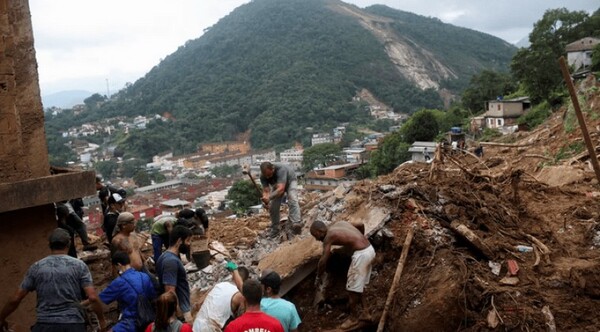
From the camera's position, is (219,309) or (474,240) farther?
(474,240)

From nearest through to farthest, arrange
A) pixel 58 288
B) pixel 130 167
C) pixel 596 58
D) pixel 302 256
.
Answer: pixel 58 288, pixel 302 256, pixel 596 58, pixel 130 167

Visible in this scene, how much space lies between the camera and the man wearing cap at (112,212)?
688 centimetres

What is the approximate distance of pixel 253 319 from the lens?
371 cm

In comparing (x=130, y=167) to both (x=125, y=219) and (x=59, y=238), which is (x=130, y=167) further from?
(x=59, y=238)

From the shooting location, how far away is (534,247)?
21.5 ft

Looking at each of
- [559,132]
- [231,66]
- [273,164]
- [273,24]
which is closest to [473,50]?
[273,24]

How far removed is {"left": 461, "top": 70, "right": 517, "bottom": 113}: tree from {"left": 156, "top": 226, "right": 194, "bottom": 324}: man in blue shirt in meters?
51.4

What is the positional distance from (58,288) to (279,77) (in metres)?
109

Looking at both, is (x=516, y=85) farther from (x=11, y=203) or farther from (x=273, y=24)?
(x=273, y=24)

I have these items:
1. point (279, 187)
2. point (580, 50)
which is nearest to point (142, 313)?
point (279, 187)

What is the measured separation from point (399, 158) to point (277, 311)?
114 ft

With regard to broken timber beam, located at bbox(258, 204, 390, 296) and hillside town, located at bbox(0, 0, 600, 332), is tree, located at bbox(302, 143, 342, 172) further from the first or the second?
broken timber beam, located at bbox(258, 204, 390, 296)

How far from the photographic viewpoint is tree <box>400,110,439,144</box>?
4259cm

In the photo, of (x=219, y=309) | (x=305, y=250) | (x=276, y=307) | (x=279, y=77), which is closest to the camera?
(x=276, y=307)
